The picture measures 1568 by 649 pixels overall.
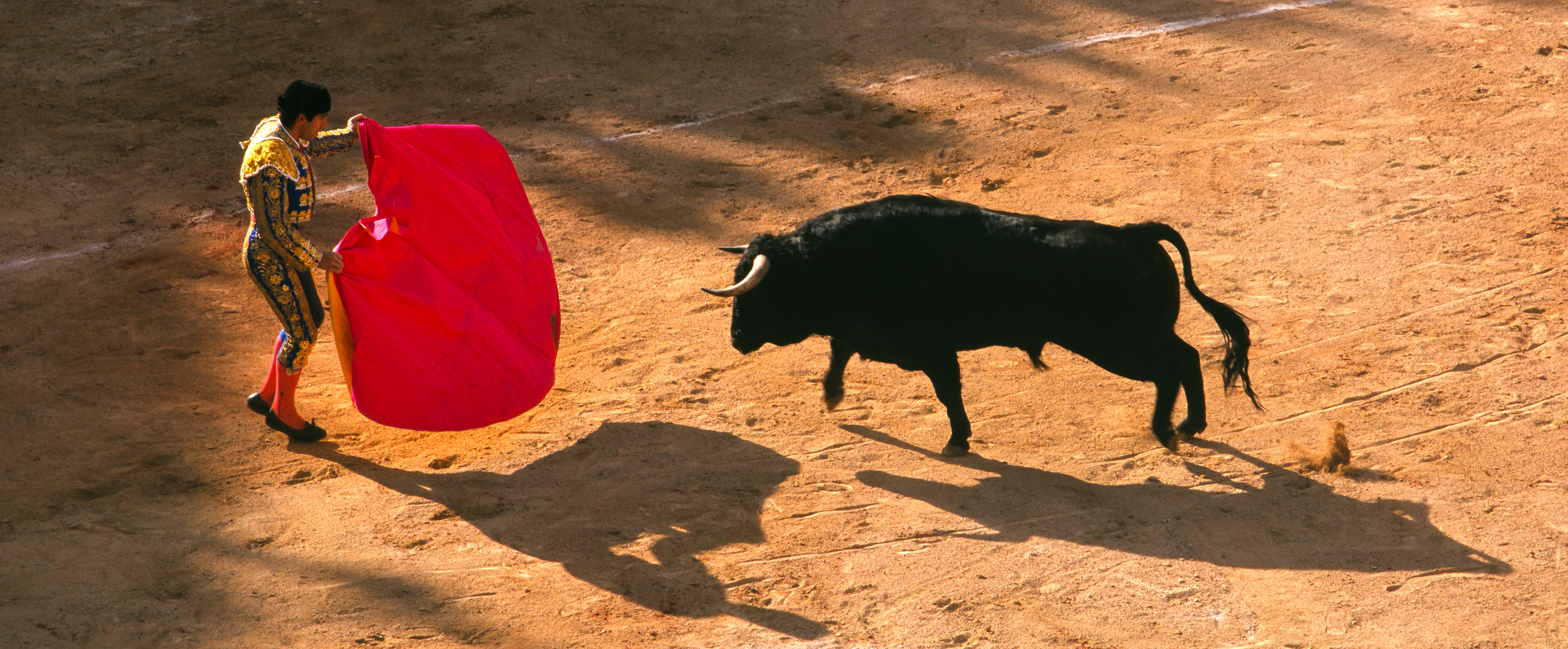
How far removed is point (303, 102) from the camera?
15.4 feet

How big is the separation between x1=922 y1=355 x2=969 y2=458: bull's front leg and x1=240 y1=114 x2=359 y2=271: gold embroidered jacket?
8.80 feet

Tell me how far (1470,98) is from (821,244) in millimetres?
5771

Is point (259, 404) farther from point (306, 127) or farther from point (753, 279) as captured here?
point (753, 279)

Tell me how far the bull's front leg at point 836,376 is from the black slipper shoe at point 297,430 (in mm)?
2396

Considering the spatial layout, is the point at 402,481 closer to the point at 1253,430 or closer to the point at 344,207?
the point at 344,207

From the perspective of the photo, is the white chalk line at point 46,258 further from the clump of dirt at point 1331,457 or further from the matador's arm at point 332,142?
the clump of dirt at point 1331,457

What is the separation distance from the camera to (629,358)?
240 inches

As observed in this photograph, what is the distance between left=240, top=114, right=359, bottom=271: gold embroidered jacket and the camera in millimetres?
4688

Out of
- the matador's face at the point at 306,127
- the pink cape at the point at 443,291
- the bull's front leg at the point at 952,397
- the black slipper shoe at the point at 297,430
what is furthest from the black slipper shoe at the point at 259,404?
the bull's front leg at the point at 952,397

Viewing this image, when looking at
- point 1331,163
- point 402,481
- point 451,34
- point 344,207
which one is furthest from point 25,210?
point 1331,163

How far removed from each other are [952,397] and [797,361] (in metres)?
1.22

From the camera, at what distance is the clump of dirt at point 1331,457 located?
4934 millimetres

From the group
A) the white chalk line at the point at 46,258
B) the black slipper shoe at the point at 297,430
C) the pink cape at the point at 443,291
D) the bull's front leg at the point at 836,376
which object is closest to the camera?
the pink cape at the point at 443,291

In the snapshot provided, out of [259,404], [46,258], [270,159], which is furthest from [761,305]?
[46,258]
